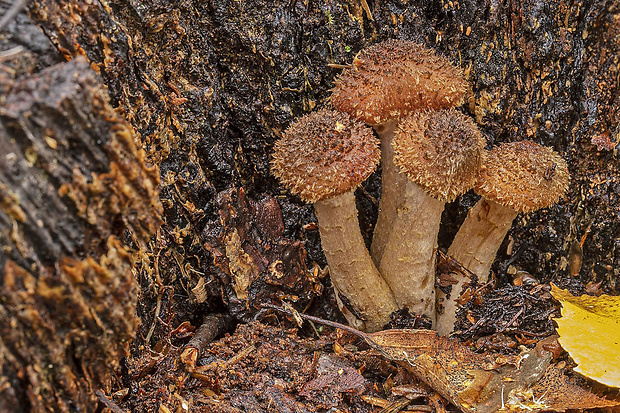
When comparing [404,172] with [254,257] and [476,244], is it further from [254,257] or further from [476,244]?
[254,257]

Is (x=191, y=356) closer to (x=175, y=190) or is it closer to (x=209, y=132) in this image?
(x=175, y=190)

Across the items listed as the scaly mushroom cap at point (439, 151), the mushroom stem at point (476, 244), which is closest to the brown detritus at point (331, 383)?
the mushroom stem at point (476, 244)

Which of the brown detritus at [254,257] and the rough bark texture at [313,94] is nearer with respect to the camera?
the rough bark texture at [313,94]

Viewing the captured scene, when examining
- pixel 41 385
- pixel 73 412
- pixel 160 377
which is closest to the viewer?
pixel 41 385

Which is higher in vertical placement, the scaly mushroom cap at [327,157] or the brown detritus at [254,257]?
the scaly mushroom cap at [327,157]

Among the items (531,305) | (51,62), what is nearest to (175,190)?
(51,62)

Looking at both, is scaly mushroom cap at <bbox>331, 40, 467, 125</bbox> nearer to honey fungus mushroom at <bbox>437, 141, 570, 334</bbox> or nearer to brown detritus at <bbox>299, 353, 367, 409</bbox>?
honey fungus mushroom at <bbox>437, 141, 570, 334</bbox>

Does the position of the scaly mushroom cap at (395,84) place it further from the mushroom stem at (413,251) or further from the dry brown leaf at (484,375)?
the dry brown leaf at (484,375)
